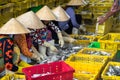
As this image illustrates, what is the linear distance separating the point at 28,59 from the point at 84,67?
3.72ft

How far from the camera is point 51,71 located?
300 cm

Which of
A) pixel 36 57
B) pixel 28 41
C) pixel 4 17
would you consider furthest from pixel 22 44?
pixel 4 17

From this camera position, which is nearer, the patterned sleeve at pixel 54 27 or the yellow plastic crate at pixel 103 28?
the patterned sleeve at pixel 54 27

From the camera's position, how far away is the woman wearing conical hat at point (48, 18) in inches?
186

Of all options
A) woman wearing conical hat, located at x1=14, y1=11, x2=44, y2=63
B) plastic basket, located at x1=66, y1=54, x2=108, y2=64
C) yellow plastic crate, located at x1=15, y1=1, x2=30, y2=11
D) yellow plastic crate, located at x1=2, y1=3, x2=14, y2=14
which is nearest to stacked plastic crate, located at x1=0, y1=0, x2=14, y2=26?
yellow plastic crate, located at x1=2, y1=3, x2=14, y2=14

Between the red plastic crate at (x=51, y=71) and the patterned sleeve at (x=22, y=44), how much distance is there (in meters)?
1.12

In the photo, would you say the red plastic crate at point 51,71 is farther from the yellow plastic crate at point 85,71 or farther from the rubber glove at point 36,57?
the rubber glove at point 36,57

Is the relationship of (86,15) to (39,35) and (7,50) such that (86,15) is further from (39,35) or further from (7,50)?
(7,50)

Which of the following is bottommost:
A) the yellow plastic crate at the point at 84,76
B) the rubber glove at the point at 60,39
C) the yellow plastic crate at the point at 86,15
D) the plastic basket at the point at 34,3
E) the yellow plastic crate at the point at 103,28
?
the yellow plastic crate at the point at 84,76

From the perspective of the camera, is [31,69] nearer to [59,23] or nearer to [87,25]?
[59,23]

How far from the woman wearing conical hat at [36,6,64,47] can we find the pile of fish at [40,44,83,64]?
129mm

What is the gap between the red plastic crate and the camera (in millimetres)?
2662

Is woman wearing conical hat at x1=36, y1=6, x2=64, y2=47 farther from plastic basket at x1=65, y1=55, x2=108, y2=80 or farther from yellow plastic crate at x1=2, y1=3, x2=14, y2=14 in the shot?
plastic basket at x1=65, y1=55, x2=108, y2=80

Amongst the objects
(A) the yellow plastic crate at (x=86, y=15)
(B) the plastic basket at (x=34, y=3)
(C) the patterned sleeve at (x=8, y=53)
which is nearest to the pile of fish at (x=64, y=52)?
(C) the patterned sleeve at (x=8, y=53)
